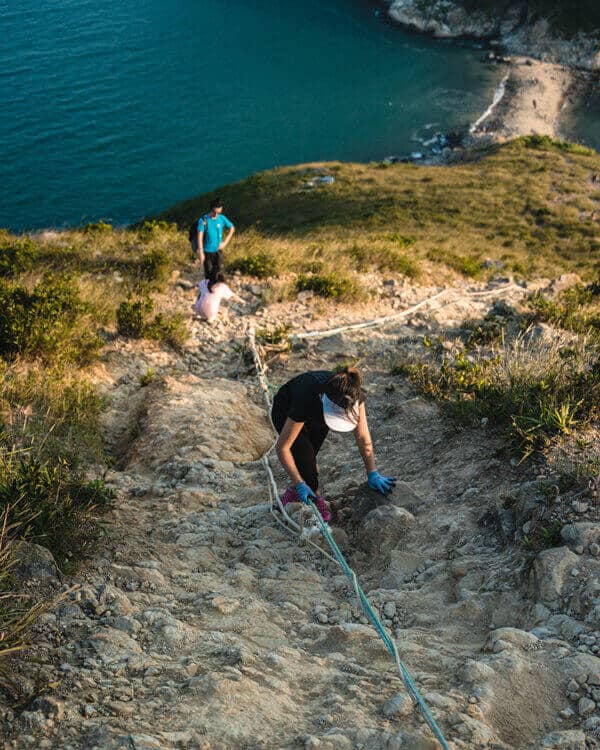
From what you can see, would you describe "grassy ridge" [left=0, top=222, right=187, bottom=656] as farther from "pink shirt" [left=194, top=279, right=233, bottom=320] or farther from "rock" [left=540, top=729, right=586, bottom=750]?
"rock" [left=540, top=729, right=586, bottom=750]

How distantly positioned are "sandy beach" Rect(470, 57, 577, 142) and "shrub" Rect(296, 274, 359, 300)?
1726 inches

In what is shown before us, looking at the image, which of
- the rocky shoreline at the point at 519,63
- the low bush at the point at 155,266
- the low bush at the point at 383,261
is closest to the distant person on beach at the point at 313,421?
the low bush at the point at 155,266

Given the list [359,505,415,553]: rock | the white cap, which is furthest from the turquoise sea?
the white cap

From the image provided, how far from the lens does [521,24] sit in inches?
2746

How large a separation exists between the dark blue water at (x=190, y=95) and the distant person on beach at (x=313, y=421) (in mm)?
37921

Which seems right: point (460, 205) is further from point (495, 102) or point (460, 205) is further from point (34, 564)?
point (34, 564)

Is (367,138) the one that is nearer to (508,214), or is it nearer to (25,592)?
(508,214)

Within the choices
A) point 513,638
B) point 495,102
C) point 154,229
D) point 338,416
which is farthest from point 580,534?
point 495,102

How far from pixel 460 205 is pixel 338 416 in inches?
1281

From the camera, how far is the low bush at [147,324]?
34.4 ft

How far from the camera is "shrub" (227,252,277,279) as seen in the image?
13.1m

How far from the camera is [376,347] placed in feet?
36.3

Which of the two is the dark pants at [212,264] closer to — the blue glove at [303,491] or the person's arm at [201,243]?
the person's arm at [201,243]

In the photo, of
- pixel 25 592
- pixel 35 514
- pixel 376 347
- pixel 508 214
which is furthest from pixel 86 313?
pixel 508 214
